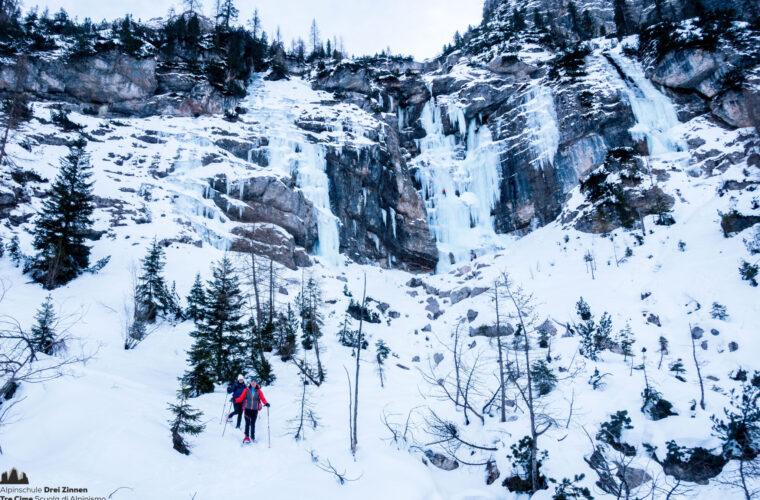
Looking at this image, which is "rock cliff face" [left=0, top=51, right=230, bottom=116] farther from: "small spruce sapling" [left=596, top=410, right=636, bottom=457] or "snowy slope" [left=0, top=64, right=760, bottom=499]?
"small spruce sapling" [left=596, top=410, right=636, bottom=457]

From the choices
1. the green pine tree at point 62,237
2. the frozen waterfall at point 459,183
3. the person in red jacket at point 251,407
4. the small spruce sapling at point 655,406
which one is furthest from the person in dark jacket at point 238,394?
the frozen waterfall at point 459,183

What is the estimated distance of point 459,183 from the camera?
44031 mm

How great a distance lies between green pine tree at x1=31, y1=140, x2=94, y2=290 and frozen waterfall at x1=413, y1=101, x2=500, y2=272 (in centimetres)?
3100

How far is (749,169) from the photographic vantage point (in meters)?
25.8

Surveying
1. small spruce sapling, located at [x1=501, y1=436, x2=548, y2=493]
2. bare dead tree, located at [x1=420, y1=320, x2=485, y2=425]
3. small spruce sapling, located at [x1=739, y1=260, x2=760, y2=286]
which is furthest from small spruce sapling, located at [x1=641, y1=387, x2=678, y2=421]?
small spruce sapling, located at [x1=739, y1=260, x2=760, y2=286]

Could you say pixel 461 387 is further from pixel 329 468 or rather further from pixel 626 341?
pixel 329 468

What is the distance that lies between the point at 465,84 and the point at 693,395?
46.6 m

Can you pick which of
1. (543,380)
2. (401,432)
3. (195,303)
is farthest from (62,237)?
(543,380)

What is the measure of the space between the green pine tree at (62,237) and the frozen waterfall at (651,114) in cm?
4489

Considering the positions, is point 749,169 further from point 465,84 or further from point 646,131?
point 465,84

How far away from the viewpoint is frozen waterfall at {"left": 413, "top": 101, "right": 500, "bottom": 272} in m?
40.5

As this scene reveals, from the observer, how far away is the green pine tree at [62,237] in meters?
18.7

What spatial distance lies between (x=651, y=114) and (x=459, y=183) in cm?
1989

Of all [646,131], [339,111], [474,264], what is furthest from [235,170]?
[646,131]
